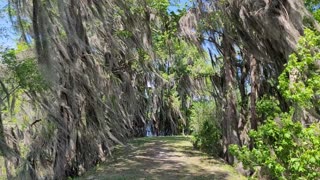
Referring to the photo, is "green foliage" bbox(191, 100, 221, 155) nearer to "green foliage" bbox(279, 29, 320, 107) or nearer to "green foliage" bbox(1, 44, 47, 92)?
"green foliage" bbox(1, 44, 47, 92)

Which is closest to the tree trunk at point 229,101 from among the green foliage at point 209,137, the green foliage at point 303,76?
the green foliage at point 209,137

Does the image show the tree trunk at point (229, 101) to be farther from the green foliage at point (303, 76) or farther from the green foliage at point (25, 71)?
the green foliage at point (25, 71)

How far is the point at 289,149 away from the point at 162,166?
6.00 m

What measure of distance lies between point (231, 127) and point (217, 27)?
274 cm

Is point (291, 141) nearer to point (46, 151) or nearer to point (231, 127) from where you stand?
point (231, 127)

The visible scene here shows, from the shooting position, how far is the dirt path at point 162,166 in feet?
31.1

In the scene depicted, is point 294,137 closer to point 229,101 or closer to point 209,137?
point 229,101

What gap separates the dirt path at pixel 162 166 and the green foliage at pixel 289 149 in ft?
12.4

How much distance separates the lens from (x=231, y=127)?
10484 millimetres

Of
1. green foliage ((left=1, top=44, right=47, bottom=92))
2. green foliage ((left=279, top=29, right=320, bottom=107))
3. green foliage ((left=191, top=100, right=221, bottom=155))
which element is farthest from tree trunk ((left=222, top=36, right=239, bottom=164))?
green foliage ((left=1, top=44, right=47, bottom=92))

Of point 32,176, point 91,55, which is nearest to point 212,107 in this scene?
point 91,55

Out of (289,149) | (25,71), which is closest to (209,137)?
(25,71)

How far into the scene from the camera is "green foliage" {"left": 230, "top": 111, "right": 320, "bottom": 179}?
4.73 meters

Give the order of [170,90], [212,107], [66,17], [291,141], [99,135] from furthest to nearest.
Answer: [170,90]
[212,107]
[99,135]
[66,17]
[291,141]
